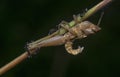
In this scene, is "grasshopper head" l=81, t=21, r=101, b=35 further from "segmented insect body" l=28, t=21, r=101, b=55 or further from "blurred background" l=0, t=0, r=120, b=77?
"blurred background" l=0, t=0, r=120, b=77

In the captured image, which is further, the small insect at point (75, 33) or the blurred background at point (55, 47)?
the blurred background at point (55, 47)

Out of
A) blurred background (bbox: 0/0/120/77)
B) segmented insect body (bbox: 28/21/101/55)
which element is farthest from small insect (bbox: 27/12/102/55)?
blurred background (bbox: 0/0/120/77)

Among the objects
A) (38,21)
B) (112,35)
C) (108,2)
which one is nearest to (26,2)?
(38,21)

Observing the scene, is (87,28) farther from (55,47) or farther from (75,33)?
(55,47)

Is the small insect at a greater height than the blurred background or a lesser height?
lesser

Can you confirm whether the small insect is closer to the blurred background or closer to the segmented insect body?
the segmented insect body

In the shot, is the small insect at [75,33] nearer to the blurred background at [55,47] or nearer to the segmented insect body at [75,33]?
the segmented insect body at [75,33]

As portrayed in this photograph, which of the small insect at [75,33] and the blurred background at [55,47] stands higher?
the blurred background at [55,47]

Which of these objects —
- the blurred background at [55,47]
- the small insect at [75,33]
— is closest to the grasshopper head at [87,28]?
the small insect at [75,33]

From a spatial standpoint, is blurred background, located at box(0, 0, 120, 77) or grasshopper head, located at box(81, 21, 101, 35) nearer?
grasshopper head, located at box(81, 21, 101, 35)
